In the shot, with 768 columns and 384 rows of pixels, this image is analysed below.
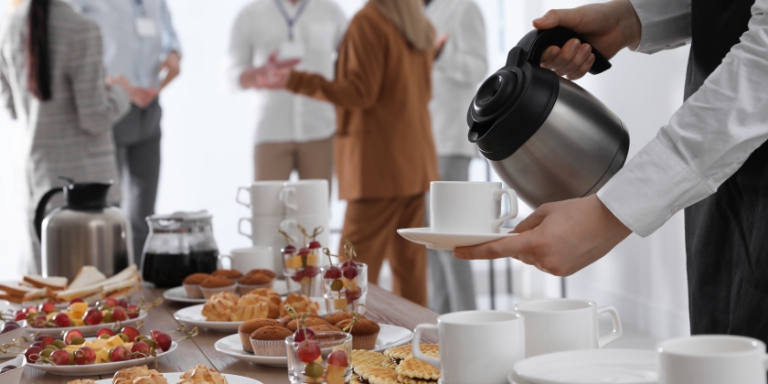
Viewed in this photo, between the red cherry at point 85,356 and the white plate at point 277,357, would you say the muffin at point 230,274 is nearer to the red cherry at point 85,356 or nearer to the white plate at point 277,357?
the white plate at point 277,357

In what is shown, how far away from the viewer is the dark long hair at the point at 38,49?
2562 millimetres

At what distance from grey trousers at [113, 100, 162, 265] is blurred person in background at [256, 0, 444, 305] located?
2.30ft

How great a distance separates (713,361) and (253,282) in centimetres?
105

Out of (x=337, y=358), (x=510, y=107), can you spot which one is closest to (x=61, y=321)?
(x=337, y=358)

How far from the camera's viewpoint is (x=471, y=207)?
936mm

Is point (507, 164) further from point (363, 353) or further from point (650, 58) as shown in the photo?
point (650, 58)

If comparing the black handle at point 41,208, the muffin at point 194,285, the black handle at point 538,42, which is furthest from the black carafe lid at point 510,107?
the black handle at point 41,208

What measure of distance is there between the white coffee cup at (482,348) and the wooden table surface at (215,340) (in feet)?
0.99

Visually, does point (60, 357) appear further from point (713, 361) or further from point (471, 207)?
point (713, 361)

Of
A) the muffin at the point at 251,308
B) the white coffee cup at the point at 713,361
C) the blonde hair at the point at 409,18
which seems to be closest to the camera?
the white coffee cup at the point at 713,361

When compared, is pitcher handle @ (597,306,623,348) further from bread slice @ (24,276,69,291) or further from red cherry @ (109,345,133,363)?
bread slice @ (24,276,69,291)

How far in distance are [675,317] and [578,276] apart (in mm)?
1057

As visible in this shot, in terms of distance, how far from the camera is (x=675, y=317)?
348 centimetres

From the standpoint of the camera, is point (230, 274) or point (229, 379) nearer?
point (229, 379)
